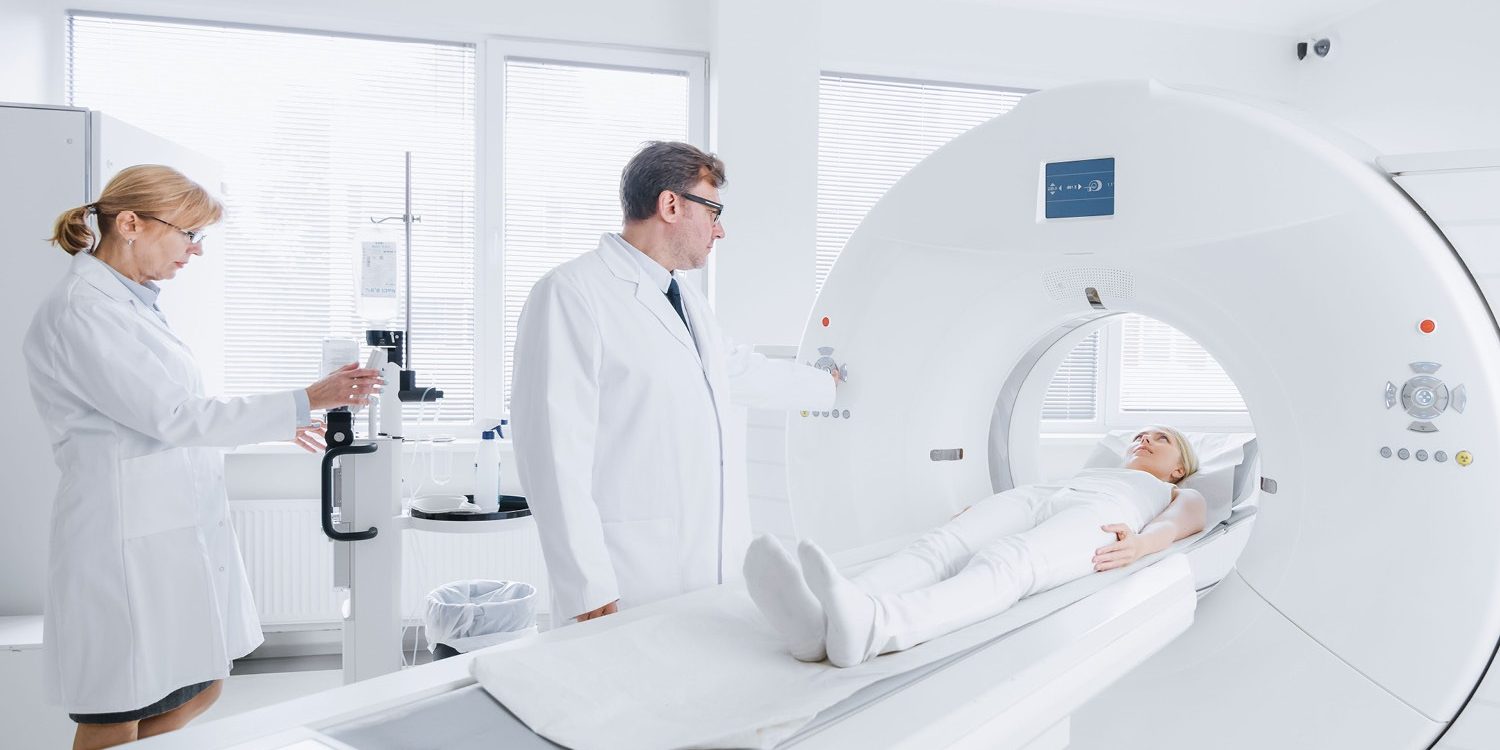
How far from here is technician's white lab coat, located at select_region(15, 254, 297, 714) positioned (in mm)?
1536

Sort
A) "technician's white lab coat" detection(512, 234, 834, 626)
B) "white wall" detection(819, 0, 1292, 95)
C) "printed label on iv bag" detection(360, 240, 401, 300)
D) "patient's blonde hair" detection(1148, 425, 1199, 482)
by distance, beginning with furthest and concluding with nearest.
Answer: "white wall" detection(819, 0, 1292, 95) → "patient's blonde hair" detection(1148, 425, 1199, 482) → "printed label on iv bag" detection(360, 240, 401, 300) → "technician's white lab coat" detection(512, 234, 834, 626)

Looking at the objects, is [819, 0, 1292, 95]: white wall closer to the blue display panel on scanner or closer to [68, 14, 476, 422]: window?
[68, 14, 476, 422]: window

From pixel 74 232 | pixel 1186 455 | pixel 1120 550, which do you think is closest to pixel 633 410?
pixel 1120 550

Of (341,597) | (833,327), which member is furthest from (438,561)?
(833,327)

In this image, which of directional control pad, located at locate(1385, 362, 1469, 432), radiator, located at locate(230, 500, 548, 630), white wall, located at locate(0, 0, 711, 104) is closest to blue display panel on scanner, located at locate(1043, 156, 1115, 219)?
directional control pad, located at locate(1385, 362, 1469, 432)

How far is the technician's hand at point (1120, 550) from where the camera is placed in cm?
156

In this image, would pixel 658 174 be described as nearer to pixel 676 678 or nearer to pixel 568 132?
pixel 676 678

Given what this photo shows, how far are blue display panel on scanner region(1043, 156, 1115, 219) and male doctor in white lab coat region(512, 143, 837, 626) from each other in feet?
1.95

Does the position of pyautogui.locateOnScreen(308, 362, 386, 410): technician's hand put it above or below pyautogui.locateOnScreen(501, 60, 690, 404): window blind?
below

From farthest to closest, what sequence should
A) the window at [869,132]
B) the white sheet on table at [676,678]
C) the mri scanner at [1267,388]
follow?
1. the window at [869,132]
2. the mri scanner at [1267,388]
3. the white sheet on table at [676,678]

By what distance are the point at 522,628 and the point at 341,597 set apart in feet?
3.12

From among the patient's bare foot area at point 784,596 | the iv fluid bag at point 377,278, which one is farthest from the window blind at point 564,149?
the patient's bare foot area at point 784,596

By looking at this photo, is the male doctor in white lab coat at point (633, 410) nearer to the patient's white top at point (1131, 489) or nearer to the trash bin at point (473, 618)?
the patient's white top at point (1131, 489)

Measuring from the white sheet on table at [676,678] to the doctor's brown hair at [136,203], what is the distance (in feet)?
3.68
